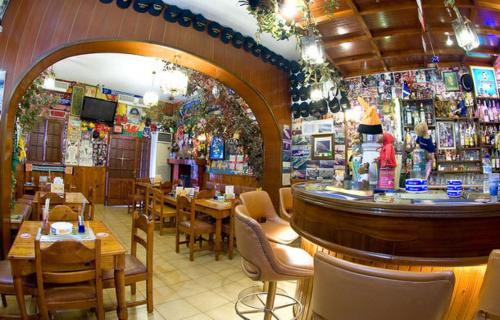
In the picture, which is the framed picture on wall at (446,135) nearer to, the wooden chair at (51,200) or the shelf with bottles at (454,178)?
the shelf with bottles at (454,178)

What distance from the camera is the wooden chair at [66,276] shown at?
1.78 metres

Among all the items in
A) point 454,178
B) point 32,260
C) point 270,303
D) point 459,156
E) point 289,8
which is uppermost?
point 289,8

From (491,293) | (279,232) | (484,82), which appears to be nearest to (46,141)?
(279,232)

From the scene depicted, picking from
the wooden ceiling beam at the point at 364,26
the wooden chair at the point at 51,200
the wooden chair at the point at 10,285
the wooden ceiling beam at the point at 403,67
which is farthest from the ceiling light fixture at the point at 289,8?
the wooden chair at the point at 51,200

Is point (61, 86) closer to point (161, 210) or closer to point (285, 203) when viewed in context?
point (161, 210)

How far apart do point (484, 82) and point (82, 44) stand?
580cm

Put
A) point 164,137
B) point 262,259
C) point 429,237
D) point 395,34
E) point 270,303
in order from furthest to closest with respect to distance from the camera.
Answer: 1. point 164,137
2. point 395,34
3. point 270,303
4. point 262,259
5. point 429,237

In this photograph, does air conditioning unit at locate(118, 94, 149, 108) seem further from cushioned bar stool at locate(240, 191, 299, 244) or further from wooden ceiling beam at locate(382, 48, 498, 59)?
wooden ceiling beam at locate(382, 48, 498, 59)

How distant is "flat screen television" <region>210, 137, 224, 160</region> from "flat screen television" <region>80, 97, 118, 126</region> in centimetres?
316

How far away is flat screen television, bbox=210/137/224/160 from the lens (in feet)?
23.0

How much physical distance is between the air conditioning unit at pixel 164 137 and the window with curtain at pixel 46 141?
104 inches

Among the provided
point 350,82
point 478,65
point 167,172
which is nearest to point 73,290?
point 350,82

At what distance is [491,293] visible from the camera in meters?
1.23

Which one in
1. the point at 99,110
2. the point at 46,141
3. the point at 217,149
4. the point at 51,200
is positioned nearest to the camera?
the point at 51,200
